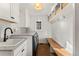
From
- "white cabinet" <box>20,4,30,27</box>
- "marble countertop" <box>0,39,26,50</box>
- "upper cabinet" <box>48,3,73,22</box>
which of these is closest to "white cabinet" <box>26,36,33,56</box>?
"white cabinet" <box>20,4,30,27</box>

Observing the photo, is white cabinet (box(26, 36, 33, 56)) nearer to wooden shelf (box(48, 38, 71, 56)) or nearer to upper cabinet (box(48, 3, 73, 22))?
wooden shelf (box(48, 38, 71, 56))

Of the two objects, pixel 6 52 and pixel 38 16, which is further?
pixel 38 16

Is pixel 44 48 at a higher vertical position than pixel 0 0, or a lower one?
lower

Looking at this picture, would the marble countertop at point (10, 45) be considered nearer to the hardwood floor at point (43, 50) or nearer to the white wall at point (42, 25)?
the white wall at point (42, 25)

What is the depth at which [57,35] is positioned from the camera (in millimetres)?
3691

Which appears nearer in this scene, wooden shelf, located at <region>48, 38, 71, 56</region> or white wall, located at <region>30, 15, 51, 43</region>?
wooden shelf, located at <region>48, 38, 71, 56</region>

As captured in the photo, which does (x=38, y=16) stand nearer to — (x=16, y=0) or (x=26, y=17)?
(x=26, y=17)

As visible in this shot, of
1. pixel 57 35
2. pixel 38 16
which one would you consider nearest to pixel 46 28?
pixel 38 16

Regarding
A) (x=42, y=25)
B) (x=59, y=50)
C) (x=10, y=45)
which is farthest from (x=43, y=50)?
(x=10, y=45)

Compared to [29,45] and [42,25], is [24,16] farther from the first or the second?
[29,45]

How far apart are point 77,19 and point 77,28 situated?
109mm

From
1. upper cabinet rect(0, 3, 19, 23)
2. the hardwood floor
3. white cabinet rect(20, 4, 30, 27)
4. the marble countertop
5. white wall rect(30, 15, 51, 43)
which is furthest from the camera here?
the hardwood floor

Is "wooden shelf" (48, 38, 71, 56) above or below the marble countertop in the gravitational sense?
below

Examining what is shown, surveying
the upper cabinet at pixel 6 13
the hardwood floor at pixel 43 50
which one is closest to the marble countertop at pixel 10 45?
the upper cabinet at pixel 6 13
